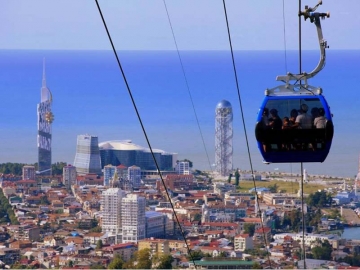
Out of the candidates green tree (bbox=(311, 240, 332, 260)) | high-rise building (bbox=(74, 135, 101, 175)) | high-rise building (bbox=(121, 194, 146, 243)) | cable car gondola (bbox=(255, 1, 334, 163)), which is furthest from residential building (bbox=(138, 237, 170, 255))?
cable car gondola (bbox=(255, 1, 334, 163))

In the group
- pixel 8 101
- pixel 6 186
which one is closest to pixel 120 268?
pixel 6 186

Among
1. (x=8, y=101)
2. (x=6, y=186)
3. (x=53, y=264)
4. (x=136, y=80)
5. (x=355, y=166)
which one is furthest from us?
(x=136, y=80)

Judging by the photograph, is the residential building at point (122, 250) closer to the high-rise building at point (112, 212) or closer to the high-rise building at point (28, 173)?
the high-rise building at point (112, 212)

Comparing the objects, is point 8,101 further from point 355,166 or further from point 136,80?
point 355,166

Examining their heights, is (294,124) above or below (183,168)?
below

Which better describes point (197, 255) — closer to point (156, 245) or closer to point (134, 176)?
point (156, 245)

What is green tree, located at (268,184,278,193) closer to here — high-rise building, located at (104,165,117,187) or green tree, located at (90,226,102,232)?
green tree, located at (90,226,102,232)

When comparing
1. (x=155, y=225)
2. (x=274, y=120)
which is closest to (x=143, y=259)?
(x=155, y=225)
